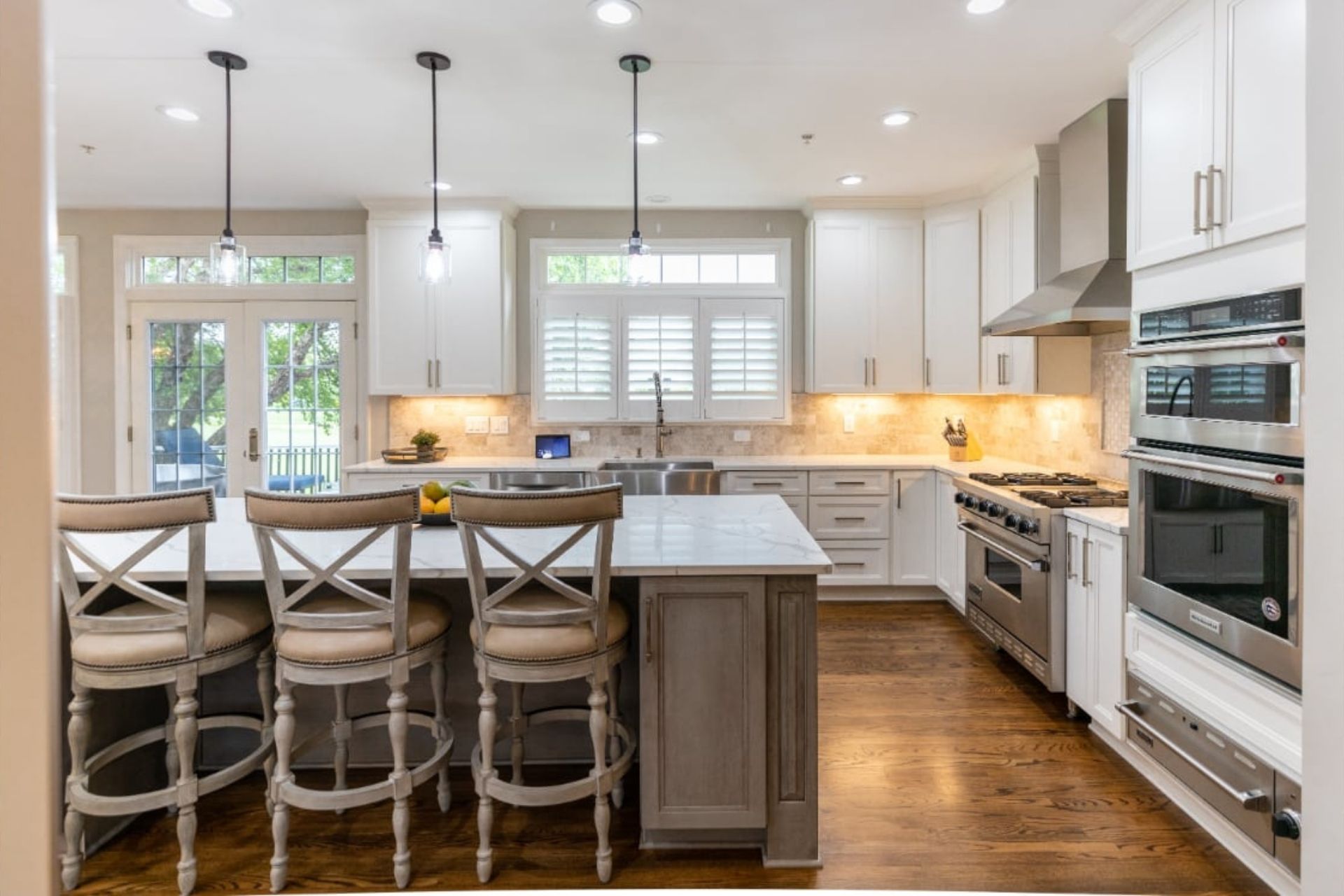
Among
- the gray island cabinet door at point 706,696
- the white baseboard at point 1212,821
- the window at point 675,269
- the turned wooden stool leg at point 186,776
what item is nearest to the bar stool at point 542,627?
the gray island cabinet door at point 706,696

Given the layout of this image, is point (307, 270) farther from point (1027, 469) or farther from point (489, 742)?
point (1027, 469)

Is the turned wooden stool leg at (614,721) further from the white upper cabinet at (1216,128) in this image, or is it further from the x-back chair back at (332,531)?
the white upper cabinet at (1216,128)

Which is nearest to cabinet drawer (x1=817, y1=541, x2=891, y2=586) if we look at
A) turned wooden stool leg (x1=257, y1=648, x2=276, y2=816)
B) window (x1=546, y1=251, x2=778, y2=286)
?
window (x1=546, y1=251, x2=778, y2=286)

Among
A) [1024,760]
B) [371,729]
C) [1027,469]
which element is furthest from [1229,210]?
[371,729]

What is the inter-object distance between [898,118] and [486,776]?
10.7ft

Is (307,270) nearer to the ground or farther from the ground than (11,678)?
farther from the ground

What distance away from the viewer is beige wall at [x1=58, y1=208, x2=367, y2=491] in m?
4.80

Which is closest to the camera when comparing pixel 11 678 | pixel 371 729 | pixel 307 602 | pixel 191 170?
pixel 11 678

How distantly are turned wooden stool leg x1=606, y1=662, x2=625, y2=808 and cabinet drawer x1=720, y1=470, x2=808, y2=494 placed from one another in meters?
2.26

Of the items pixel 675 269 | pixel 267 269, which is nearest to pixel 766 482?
pixel 675 269

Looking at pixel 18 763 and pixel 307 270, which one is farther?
pixel 307 270

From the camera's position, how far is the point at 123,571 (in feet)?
5.97

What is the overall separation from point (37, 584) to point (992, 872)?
231 centimetres

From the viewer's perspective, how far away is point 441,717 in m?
2.13
